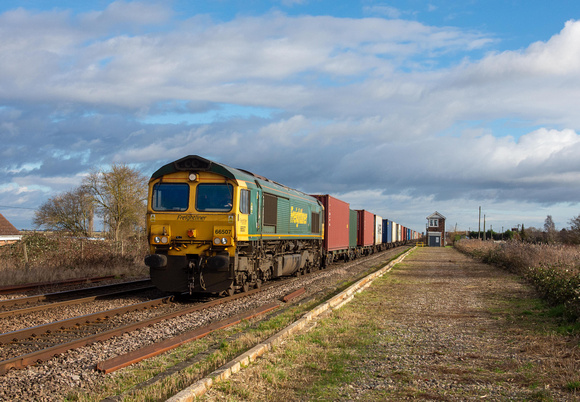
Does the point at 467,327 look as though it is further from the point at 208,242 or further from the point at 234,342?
the point at 208,242

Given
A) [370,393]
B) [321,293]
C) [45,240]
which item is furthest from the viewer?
[45,240]

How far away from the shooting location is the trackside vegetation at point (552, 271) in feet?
32.9

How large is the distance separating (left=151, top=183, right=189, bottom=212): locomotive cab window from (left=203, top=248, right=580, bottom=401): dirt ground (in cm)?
494


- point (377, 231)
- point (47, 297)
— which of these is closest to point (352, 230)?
point (377, 231)

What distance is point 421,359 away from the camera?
6785 mm

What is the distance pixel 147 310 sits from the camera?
11.2 m

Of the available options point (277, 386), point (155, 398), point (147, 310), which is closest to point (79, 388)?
point (155, 398)

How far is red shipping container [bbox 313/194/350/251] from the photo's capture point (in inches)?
998

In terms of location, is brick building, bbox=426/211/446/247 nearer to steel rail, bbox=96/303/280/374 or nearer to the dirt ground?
the dirt ground

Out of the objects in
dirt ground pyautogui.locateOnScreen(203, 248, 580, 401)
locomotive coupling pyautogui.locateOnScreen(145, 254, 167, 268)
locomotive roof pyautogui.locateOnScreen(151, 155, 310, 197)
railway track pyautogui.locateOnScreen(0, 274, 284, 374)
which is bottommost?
railway track pyautogui.locateOnScreen(0, 274, 284, 374)

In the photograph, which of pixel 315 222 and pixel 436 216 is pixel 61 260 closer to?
pixel 315 222

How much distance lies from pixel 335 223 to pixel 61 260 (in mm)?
13747

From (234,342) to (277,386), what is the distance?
1.91 m

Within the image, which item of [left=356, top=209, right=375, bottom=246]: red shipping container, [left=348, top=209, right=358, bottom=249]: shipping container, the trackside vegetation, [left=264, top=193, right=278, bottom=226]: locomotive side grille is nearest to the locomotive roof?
[left=264, top=193, right=278, bottom=226]: locomotive side grille
